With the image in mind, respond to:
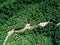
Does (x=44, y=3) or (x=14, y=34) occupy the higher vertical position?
(x=44, y=3)

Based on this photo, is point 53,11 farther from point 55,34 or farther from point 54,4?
point 55,34

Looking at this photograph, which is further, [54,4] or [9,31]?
[54,4]

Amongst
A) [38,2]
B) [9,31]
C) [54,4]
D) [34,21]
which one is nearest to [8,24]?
[9,31]

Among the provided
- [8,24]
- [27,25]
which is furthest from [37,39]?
[8,24]

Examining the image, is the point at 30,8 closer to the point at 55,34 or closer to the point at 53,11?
the point at 53,11

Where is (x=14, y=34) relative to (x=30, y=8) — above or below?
below
